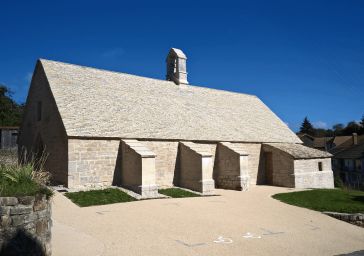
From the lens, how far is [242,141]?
2273 centimetres

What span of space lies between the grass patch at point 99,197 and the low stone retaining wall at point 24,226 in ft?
21.0

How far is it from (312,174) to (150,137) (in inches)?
476

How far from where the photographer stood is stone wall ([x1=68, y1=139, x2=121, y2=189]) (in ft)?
50.5

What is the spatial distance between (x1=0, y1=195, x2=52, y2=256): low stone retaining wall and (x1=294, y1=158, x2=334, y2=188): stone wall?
60.1 feet

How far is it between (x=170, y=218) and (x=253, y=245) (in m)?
3.30

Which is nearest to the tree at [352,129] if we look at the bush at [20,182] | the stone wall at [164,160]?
the stone wall at [164,160]

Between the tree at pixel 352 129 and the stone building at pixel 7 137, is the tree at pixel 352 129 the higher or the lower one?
the higher one

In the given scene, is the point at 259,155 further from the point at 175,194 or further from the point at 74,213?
the point at 74,213

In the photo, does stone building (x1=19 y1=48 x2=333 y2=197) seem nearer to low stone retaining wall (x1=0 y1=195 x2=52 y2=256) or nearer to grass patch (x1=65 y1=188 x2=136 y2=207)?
grass patch (x1=65 y1=188 x2=136 y2=207)

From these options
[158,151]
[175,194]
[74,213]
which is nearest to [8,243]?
[74,213]

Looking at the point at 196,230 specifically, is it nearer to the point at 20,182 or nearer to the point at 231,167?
the point at 20,182

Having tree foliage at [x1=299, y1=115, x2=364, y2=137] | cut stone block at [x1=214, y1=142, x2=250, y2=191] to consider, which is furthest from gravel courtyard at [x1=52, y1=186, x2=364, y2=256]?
tree foliage at [x1=299, y1=115, x2=364, y2=137]

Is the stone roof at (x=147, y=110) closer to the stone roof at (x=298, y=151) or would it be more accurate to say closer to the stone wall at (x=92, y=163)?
the stone wall at (x=92, y=163)

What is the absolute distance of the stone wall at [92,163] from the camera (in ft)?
50.5
